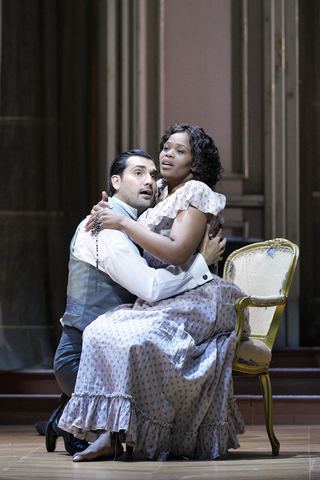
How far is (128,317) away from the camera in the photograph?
226 cm

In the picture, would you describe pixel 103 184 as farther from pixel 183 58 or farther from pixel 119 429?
pixel 119 429

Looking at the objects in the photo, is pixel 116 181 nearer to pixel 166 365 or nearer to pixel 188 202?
pixel 188 202

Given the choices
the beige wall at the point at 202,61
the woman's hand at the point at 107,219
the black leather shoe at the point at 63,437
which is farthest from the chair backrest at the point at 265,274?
the beige wall at the point at 202,61

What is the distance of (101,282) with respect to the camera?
7.89ft

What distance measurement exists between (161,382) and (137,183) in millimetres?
795

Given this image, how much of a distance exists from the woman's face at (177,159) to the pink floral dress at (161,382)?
0.48 meters

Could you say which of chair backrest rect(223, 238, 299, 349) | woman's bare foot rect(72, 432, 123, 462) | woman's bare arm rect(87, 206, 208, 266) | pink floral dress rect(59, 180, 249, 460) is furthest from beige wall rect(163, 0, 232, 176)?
woman's bare foot rect(72, 432, 123, 462)

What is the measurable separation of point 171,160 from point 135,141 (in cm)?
208

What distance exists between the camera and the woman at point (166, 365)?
212cm

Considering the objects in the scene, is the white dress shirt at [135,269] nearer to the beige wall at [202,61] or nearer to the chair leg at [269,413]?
the chair leg at [269,413]

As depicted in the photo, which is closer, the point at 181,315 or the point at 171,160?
the point at 181,315

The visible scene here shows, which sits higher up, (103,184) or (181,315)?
(103,184)

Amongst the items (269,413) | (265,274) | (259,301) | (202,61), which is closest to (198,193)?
(259,301)

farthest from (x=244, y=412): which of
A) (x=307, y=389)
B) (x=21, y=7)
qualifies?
(x=21, y=7)
